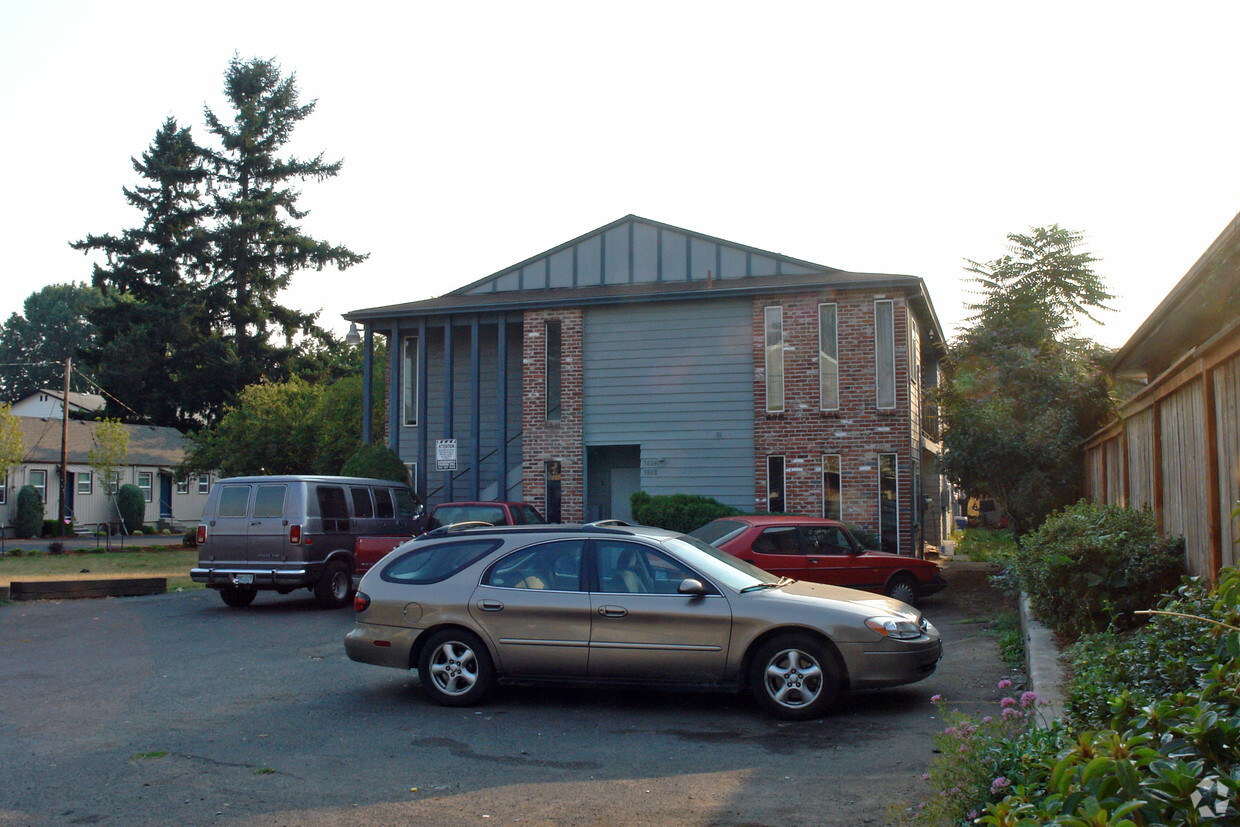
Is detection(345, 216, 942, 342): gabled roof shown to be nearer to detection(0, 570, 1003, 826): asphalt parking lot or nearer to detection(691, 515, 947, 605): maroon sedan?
detection(691, 515, 947, 605): maroon sedan

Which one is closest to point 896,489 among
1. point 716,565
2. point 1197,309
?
point 1197,309

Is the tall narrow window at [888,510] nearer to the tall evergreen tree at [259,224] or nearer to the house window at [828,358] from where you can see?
the house window at [828,358]

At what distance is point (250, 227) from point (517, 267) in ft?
97.1

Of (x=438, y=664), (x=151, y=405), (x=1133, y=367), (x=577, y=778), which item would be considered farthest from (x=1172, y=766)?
(x=151, y=405)

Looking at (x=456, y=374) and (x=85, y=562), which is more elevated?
(x=456, y=374)

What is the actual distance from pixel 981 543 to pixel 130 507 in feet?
117

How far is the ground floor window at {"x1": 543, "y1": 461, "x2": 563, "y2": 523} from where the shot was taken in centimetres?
2188

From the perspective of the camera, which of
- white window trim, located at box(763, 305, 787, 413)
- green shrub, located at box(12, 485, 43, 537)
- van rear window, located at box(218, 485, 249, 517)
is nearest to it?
van rear window, located at box(218, 485, 249, 517)

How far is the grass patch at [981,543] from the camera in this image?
79.6 feet

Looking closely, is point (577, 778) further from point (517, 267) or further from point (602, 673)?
point (517, 267)

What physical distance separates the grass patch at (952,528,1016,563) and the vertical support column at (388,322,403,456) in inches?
552

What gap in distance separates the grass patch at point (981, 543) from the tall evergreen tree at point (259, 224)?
32798 mm

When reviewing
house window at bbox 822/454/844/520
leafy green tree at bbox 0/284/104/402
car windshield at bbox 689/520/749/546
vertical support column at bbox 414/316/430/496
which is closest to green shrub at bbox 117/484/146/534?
vertical support column at bbox 414/316/430/496

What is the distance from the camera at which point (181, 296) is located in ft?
159
